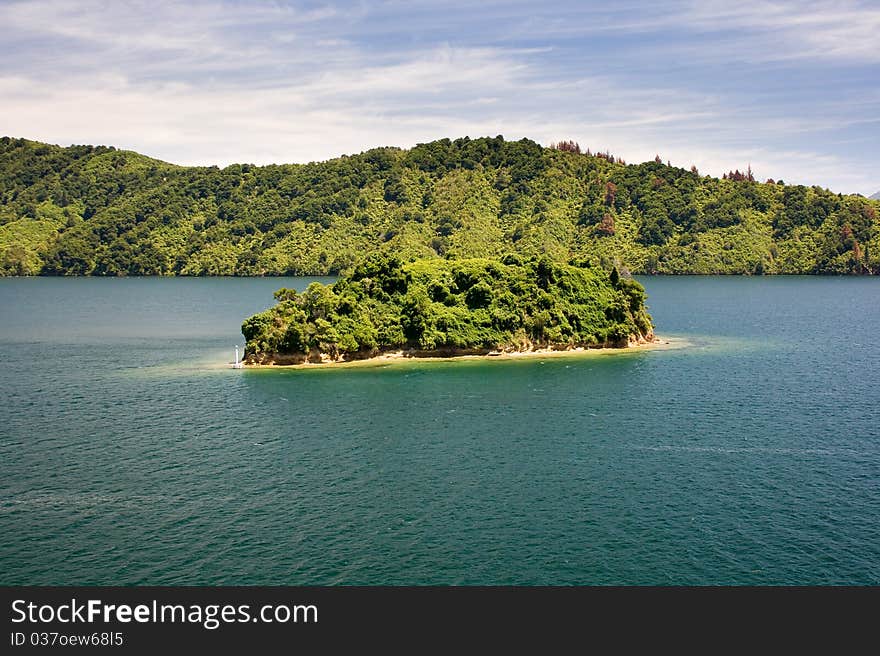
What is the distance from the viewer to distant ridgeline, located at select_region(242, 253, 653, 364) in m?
96.6

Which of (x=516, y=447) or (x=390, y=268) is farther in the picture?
(x=390, y=268)

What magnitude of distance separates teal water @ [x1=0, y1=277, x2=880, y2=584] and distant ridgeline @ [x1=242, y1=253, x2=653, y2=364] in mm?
5366

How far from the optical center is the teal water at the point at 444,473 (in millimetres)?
39750

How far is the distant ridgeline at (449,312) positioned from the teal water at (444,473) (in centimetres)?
537

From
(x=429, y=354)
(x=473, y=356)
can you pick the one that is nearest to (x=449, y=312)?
(x=429, y=354)

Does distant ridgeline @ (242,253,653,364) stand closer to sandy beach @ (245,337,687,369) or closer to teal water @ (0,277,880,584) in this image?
sandy beach @ (245,337,687,369)

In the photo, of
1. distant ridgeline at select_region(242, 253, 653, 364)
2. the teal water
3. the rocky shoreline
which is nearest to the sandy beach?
the rocky shoreline

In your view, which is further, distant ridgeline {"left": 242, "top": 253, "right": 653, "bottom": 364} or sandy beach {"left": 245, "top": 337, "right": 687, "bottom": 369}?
distant ridgeline {"left": 242, "top": 253, "right": 653, "bottom": 364}

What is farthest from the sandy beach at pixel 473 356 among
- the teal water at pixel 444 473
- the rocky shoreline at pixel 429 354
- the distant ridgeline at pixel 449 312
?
the teal water at pixel 444 473

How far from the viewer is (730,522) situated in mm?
44625

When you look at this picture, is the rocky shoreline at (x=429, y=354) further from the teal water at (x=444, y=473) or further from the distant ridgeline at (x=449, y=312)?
the teal water at (x=444, y=473)
